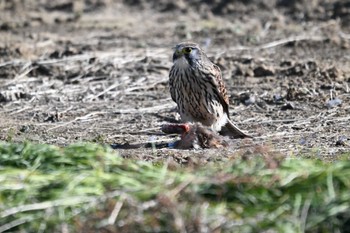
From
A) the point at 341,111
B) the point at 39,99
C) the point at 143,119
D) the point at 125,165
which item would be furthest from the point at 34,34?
the point at 125,165

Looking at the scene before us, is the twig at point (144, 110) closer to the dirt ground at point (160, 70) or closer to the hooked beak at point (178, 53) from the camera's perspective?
the dirt ground at point (160, 70)

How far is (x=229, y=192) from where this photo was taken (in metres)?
7.43

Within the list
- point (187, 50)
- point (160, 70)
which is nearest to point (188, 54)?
point (187, 50)

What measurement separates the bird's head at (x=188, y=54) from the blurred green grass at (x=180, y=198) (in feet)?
11.5

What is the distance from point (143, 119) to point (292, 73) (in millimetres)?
2561

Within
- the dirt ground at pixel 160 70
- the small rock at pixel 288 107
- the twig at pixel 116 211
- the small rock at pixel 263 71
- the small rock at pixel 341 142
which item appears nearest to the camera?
the twig at pixel 116 211

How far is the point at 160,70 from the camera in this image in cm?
1447

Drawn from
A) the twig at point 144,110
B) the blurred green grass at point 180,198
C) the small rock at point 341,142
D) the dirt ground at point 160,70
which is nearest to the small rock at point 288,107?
the dirt ground at point 160,70

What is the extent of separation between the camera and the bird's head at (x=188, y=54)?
37.0 feet

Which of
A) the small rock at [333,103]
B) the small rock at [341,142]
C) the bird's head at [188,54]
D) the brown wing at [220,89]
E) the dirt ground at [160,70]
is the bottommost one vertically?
the dirt ground at [160,70]

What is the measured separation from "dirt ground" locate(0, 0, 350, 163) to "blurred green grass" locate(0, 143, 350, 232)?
2.79ft

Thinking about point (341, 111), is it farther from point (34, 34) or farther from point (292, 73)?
point (34, 34)

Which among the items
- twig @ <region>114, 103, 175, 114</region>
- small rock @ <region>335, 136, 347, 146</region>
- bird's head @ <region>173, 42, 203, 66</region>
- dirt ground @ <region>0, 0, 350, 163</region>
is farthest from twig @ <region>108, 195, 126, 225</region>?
twig @ <region>114, 103, 175, 114</region>

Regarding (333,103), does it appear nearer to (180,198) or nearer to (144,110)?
(144,110)
